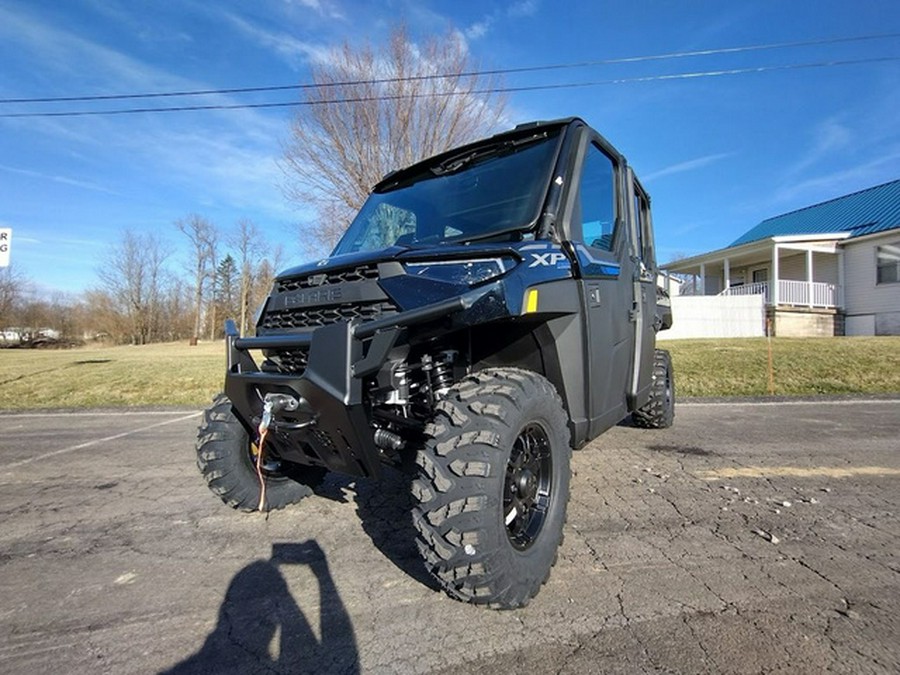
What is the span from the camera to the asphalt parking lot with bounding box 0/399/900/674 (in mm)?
1951

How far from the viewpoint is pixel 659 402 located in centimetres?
574

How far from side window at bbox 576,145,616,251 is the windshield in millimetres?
344

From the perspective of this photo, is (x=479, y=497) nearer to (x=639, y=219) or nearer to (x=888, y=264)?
(x=639, y=219)

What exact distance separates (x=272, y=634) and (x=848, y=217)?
30.8m

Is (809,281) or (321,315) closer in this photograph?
(321,315)

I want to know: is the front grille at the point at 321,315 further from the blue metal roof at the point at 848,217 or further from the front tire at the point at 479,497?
the blue metal roof at the point at 848,217

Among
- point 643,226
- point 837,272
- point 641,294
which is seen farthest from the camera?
point 837,272

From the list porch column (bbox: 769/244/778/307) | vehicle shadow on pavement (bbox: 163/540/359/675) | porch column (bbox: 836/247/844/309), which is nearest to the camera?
vehicle shadow on pavement (bbox: 163/540/359/675)

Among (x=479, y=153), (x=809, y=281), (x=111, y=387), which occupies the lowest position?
(x=111, y=387)

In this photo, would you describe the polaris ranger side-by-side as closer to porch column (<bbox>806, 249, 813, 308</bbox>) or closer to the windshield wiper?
the windshield wiper

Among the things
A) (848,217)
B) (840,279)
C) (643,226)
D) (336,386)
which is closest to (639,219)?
(643,226)

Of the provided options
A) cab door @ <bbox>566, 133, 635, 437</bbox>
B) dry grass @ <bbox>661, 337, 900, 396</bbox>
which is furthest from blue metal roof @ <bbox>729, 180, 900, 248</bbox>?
cab door @ <bbox>566, 133, 635, 437</bbox>

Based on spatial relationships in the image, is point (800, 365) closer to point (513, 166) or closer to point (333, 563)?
point (513, 166)

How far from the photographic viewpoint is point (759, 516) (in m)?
3.29
